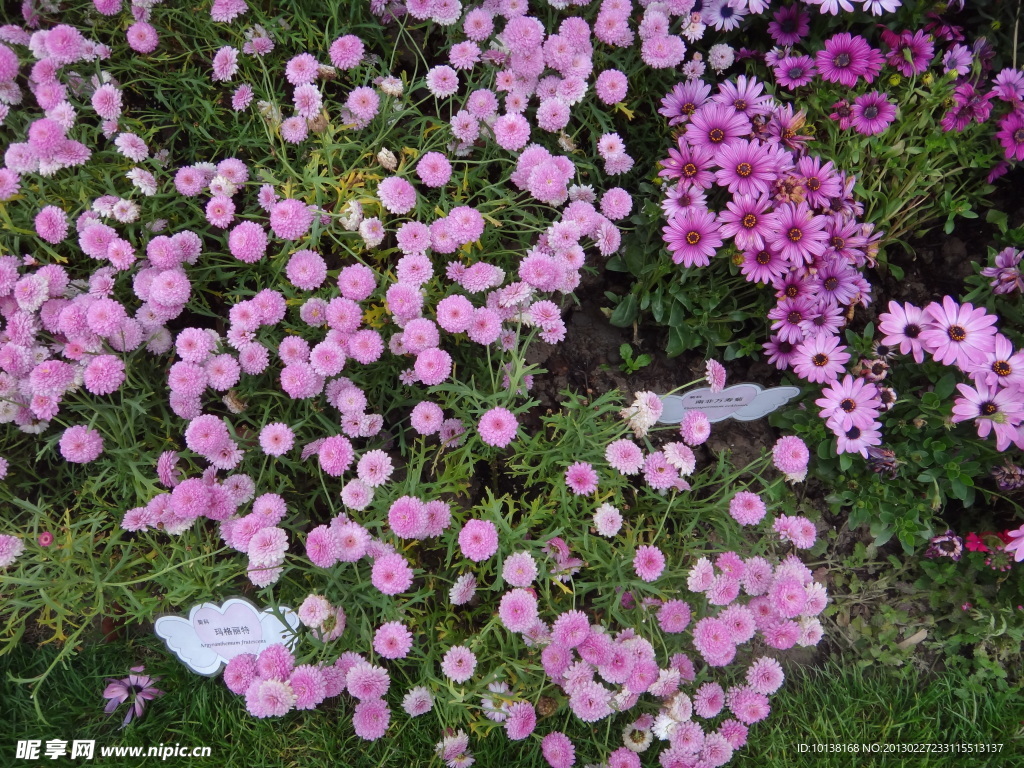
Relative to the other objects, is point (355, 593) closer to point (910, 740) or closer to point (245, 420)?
point (245, 420)

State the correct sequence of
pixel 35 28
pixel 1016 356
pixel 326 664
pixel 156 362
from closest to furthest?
pixel 326 664
pixel 1016 356
pixel 156 362
pixel 35 28

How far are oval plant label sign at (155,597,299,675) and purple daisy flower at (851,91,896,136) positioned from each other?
6.05 ft

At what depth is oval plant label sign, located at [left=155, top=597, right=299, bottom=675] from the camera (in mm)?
1463

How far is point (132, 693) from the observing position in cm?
174

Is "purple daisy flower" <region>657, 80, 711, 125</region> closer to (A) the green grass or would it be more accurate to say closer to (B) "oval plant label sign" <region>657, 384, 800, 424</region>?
(B) "oval plant label sign" <region>657, 384, 800, 424</region>

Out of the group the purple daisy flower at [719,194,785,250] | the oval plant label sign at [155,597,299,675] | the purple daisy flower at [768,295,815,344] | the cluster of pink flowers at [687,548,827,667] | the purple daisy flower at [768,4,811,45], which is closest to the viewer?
the cluster of pink flowers at [687,548,827,667]

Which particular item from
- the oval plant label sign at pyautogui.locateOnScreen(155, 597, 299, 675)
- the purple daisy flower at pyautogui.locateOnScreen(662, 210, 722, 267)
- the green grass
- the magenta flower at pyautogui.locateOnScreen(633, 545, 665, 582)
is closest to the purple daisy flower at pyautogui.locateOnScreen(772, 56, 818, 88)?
the purple daisy flower at pyautogui.locateOnScreen(662, 210, 722, 267)

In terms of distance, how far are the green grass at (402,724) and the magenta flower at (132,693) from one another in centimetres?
4

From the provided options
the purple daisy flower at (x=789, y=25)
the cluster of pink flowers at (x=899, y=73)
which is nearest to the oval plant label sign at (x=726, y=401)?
the cluster of pink flowers at (x=899, y=73)

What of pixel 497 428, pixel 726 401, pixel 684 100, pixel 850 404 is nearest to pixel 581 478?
pixel 497 428

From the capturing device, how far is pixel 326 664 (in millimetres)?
1404

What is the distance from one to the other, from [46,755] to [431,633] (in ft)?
3.76

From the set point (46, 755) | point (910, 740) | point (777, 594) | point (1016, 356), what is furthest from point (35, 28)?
point (910, 740)

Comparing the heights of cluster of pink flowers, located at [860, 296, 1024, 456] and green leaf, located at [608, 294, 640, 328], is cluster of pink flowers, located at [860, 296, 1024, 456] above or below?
above
